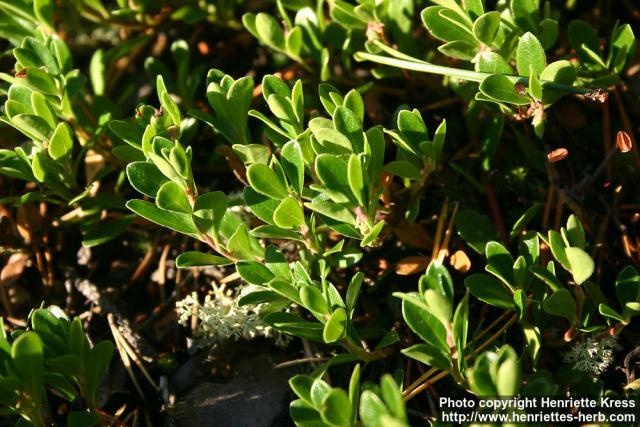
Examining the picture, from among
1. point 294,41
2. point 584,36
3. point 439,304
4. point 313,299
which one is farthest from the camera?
point 294,41

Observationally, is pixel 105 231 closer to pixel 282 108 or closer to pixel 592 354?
pixel 282 108

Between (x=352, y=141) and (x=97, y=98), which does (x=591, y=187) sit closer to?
(x=352, y=141)

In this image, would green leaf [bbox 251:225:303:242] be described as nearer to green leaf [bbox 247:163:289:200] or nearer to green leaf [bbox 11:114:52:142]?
green leaf [bbox 247:163:289:200]

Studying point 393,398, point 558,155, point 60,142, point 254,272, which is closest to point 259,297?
point 254,272

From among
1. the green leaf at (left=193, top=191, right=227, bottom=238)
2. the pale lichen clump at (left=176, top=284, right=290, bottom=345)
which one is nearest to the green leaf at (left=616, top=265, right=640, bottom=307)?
the pale lichen clump at (left=176, top=284, right=290, bottom=345)

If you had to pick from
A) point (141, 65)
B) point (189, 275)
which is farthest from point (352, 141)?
point (141, 65)
